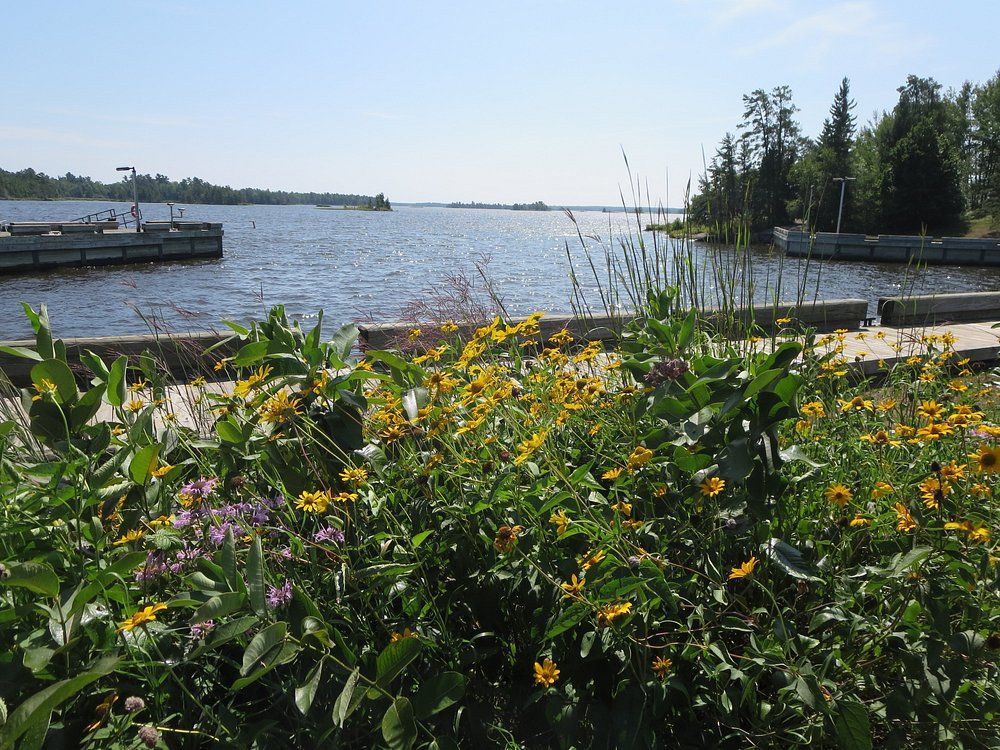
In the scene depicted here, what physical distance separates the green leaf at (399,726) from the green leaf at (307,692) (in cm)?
12

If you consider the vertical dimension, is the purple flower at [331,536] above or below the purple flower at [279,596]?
above

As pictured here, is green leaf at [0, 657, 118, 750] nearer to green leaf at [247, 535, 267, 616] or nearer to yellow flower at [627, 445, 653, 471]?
green leaf at [247, 535, 267, 616]

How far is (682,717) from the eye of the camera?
1.46 meters

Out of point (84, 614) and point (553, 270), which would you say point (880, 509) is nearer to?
point (84, 614)

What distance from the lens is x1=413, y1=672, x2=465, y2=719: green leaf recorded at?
47.7 inches

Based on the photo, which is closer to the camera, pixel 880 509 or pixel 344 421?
pixel 880 509

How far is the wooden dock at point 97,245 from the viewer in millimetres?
25469

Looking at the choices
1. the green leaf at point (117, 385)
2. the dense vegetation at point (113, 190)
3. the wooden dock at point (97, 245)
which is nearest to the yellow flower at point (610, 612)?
the green leaf at point (117, 385)

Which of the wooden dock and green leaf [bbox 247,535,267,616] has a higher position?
the wooden dock

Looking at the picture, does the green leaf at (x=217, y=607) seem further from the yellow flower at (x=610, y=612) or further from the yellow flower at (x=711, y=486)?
Answer: the yellow flower at (x=711, y=486)

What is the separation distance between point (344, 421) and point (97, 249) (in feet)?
103

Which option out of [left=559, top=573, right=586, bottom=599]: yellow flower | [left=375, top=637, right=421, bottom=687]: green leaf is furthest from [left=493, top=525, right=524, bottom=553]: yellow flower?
[left=375, top=637, right=421, bottom=687]: green leaf

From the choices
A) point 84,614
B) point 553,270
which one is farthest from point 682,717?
point 553,270

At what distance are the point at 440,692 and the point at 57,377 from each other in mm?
1164
